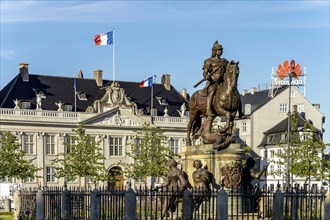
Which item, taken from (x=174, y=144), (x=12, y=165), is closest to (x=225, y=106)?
(x=12, y=165)

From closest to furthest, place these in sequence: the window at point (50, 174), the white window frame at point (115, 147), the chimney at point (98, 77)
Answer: the window at point (50, 174) < the white window frame at point (115, 147) < the chimney at point (98, 77)

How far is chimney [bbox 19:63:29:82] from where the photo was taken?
78919mm

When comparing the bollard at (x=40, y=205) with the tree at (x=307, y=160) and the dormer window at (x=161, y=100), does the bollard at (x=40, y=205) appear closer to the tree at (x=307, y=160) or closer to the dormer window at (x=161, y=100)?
the tree at (x=307, y=160)

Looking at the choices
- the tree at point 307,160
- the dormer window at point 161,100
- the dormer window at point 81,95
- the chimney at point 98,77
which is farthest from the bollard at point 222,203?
the dormer window at point 161,100

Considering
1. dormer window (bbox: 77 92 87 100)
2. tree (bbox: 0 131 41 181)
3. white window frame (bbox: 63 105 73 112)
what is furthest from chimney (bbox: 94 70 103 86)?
tree (bbox: 0 131 41 181)

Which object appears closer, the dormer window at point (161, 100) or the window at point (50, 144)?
the window at point (50, 144)

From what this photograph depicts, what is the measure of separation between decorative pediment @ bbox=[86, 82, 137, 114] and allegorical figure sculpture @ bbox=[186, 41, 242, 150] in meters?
57.5

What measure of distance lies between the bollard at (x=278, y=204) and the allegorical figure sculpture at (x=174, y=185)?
2.64 meters

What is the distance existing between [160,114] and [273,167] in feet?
45.0

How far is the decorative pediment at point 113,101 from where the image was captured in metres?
82.2

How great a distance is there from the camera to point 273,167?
281 ft

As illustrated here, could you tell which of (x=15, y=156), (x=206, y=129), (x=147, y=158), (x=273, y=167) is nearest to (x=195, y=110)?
(x=206, y=129)

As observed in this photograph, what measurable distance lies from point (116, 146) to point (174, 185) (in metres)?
60.3

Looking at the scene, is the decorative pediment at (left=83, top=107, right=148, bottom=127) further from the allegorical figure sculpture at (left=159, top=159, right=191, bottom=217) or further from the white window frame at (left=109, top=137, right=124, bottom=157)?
the allegorical figure sculpture at (left=159, top=159, right=191, bottom=217)
